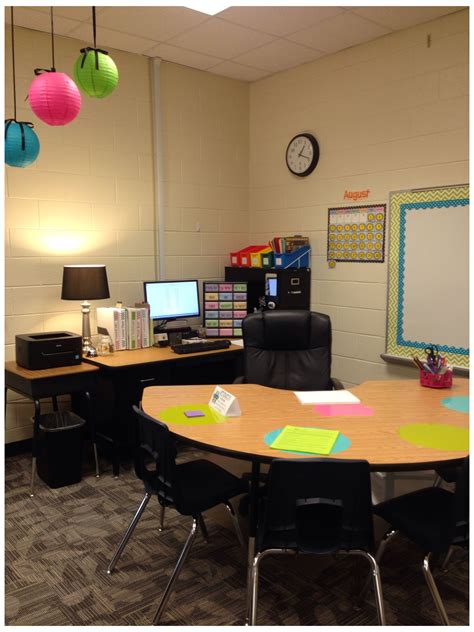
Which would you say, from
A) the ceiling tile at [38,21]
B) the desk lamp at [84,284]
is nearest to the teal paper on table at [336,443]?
the desk lamp at [84,284]

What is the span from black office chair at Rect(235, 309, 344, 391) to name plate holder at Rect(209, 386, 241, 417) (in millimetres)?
852

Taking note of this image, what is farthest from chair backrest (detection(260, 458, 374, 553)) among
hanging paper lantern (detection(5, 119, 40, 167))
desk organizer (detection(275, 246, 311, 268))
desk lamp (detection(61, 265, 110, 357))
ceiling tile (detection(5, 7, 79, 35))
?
ceiling tile (detection(5, 7, 79, 35))

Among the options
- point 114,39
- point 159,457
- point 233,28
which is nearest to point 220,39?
point 233,28

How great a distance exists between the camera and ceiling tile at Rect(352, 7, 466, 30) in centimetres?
367

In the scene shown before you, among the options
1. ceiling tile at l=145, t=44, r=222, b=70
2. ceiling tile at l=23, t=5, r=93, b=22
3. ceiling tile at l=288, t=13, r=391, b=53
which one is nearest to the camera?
ceiling tile at l=23, t=5, r=93, b=22

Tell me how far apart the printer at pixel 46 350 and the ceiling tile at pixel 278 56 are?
2.63 m

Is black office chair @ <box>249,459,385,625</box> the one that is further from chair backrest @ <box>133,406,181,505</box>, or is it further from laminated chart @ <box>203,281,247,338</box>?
laminated chart @ <box>203,281,247,338</box>

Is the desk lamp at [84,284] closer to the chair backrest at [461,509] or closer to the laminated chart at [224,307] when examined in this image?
the laminated chart at [224,307]

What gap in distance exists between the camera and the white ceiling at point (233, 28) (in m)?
3.69

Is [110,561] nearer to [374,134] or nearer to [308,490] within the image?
[308,490]

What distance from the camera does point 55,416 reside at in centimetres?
396

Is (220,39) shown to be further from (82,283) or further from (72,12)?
(82,283)

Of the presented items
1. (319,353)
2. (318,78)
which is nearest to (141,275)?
(319,353)

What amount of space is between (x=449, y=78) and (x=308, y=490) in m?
3.06
